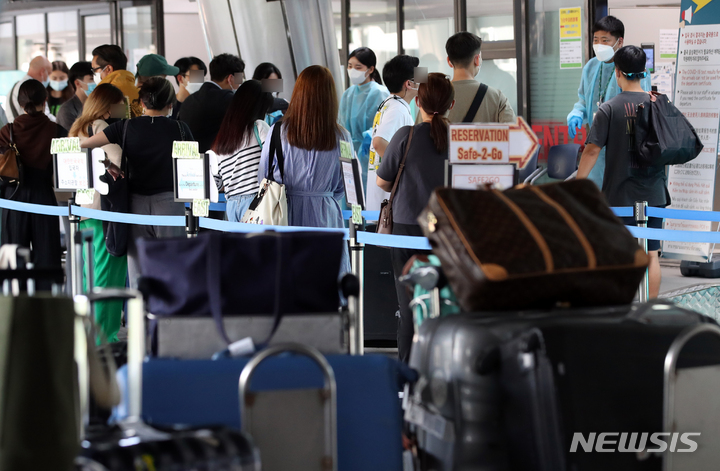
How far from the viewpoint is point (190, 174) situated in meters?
4.35

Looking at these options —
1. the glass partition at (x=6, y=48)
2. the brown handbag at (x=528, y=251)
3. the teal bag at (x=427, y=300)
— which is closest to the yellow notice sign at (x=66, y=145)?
the teal bag at (x=427, y=300)

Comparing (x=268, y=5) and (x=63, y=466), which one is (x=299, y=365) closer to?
(x=63, y=466)

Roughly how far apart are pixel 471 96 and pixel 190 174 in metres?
1.59

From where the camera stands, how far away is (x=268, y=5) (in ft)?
31.8

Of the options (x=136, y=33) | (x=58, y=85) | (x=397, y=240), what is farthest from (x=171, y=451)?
(x=136, y=33)

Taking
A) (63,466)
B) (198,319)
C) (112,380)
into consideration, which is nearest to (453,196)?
(198,319)

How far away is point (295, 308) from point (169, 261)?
0.36 metres

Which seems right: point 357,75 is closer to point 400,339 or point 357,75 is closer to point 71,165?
point 71,165

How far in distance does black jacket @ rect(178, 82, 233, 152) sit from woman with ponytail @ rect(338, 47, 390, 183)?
1102 millimetres

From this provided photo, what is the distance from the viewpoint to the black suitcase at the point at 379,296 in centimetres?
508

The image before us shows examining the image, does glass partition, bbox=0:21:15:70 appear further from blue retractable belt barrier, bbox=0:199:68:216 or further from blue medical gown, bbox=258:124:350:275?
blue medical gown, bbox=258:124:350:275

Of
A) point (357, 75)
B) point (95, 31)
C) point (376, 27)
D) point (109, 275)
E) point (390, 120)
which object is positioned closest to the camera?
point (109, 275)

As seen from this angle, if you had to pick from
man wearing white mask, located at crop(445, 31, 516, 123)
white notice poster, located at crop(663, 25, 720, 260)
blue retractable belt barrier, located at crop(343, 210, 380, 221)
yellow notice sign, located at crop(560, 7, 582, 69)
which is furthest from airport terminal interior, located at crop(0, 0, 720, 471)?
yellow notice sign, located at crop(560, 7, 582, 69)

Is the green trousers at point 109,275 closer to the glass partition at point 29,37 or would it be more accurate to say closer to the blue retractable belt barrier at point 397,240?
the blue retractable belt barrier at point 397,240
